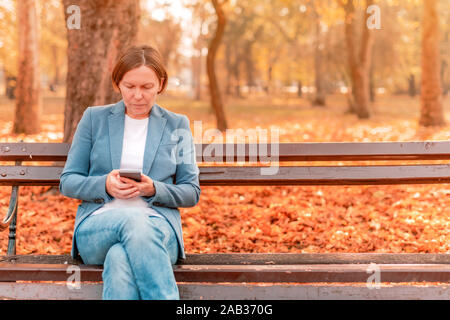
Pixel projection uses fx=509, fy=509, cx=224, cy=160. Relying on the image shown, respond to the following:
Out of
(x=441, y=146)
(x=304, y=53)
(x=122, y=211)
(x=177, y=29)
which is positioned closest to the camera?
(x=122, y=211)

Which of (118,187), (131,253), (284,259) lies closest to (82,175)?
(118,187)

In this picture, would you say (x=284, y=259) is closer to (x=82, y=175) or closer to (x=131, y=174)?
(x=131, y=174)

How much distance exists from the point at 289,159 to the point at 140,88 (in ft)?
4.00

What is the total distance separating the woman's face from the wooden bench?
67 cm

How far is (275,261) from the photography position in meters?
3.08

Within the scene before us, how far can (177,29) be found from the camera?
3781 cm

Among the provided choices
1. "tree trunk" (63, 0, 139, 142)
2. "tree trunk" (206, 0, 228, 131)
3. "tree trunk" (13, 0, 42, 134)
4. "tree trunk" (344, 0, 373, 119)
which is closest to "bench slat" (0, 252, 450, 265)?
"tree trunk" (63, 0, 139, 142)

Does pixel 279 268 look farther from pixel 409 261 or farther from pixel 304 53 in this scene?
pixel 304 53

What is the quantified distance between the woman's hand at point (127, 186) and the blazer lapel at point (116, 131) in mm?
225

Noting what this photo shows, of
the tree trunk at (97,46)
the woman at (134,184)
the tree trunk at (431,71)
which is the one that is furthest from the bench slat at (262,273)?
the tree trunk at (431,71)

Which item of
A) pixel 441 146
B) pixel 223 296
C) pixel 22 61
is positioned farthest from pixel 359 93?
pixel 223 296

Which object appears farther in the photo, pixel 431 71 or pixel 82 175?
pixel 431 71

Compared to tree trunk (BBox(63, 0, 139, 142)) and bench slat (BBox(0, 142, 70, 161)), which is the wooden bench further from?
tree trunk (BBox(63, 0, 139, 142))
